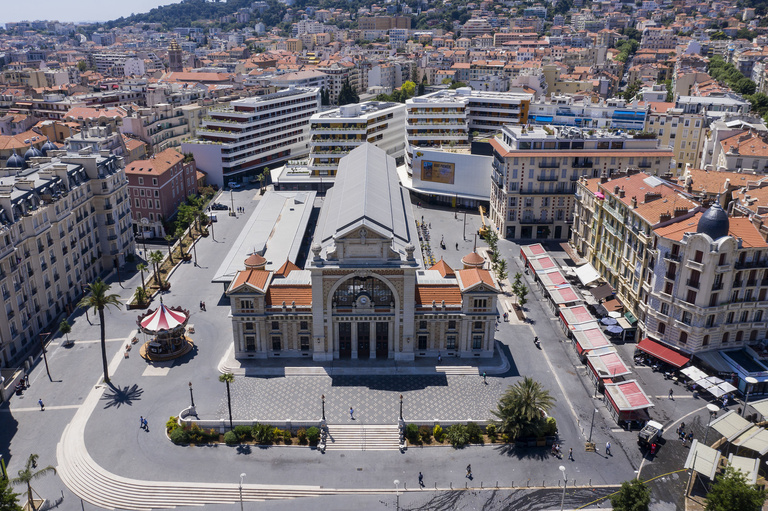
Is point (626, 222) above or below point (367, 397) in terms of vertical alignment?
above

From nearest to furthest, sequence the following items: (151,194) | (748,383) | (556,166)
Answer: (748,383) < (556,166) < (151,194)

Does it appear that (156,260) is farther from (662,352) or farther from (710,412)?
(710,412)

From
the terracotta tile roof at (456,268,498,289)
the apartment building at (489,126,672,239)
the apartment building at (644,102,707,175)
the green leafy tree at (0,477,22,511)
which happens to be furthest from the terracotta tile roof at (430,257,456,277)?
the apartment building at (644,102,707,175)

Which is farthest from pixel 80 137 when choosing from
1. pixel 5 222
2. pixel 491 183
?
pixel 491 183

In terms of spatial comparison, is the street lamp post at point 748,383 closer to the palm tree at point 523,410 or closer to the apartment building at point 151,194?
the palm tree at point 523,410

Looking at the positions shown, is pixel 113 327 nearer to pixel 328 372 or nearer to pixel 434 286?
pixel 328 372

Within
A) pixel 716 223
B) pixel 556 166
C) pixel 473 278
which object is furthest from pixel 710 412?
pixel 556 166

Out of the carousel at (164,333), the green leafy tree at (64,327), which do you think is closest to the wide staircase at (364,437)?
the carousel at (164,333)
